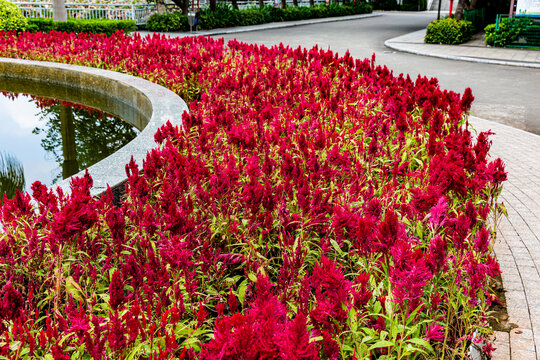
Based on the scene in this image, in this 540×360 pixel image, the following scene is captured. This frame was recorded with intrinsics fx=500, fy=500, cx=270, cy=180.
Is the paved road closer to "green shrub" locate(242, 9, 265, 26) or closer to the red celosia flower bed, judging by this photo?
the red celosia flower bed

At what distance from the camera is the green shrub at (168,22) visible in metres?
29.5

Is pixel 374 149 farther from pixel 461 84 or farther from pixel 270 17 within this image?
pixel 270 17

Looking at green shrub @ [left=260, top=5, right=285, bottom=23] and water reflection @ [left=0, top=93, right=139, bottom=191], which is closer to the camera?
water reflection @ [left=0, top=93, right=139, bottom=191]

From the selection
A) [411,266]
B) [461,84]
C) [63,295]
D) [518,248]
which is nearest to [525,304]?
[518,248]

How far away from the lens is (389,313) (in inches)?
96.7

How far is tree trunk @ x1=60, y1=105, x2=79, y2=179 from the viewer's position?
6545 mm

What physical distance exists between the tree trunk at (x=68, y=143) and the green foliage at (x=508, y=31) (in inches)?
813

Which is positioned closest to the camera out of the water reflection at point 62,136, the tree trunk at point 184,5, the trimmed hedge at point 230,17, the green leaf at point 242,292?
the green leaf at point 242,292

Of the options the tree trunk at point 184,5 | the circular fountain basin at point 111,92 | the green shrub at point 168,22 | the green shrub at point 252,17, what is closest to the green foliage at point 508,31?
the green shrub at point 252,17

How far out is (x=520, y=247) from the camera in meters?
4.82

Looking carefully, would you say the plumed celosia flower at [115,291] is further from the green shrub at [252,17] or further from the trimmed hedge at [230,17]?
the green shrub at [252,17]

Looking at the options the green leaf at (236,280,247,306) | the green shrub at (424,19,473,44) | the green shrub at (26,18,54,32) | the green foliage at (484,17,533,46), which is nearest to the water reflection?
the green leaf at (236,280,247,306)

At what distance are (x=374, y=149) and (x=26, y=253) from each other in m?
2.79

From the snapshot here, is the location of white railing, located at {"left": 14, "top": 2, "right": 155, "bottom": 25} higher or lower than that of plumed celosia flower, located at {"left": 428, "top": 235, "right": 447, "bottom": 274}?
higher
